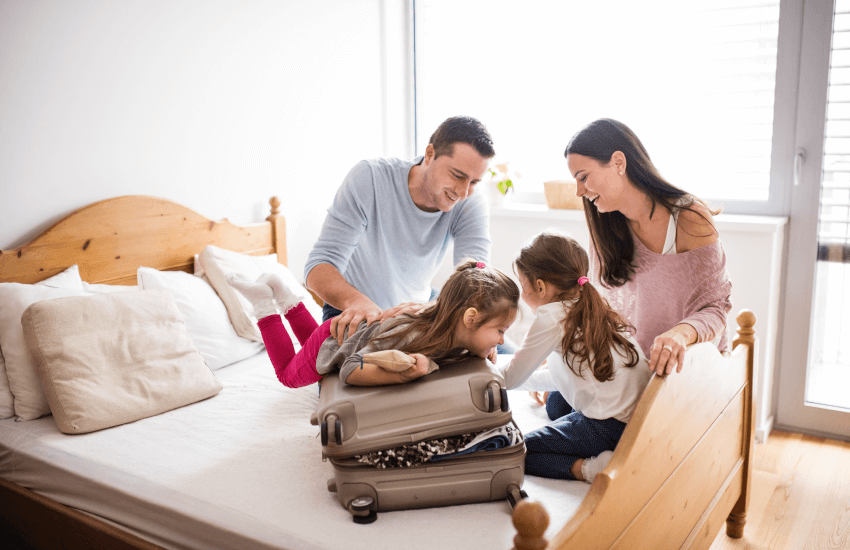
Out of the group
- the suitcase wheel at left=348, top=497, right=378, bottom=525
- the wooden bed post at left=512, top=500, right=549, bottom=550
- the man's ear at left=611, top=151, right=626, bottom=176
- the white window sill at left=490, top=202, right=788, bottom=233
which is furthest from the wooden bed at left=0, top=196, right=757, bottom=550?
the white window sill at left=490, top=202, right=788, bottom=233

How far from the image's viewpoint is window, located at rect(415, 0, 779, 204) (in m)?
2.77

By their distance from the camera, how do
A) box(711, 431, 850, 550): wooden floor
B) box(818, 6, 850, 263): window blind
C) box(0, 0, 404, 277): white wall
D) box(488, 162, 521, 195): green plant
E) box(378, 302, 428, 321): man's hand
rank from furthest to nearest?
box(488, 162, 521, 195): green plant
box(818, 6, 850, 263): window blind
box(711, 431, 850, 550): wooden floor
box(0, 0, 404, 277): white wall
box(378, 302, 428, 321): man's hand

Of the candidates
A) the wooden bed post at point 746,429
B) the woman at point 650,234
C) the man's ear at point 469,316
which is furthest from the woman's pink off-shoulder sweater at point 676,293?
the man's ear at point 469,316

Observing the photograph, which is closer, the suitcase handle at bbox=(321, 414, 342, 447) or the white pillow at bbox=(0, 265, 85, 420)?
the suitcase handle at bbox=(321, 414, 342, 447)

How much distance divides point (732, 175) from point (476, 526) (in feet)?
7.49

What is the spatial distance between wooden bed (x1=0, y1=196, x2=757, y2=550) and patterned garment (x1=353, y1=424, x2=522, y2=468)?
243 millimetres

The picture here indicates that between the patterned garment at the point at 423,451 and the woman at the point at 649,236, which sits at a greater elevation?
the woman at the point at 649,236

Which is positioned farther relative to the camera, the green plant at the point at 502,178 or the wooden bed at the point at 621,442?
the green plant at the point at 502,178

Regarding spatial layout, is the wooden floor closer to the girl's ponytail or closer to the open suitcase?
the girl's ponytail

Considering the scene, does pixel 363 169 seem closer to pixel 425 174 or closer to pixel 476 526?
pixel 425 174

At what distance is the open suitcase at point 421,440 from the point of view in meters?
1.25

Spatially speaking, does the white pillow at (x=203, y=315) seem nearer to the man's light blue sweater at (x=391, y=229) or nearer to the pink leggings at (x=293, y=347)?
the pink leggings at (x=293, y=347)

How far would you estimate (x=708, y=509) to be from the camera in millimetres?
1705

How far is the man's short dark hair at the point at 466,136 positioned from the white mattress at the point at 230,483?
0.73 metres
